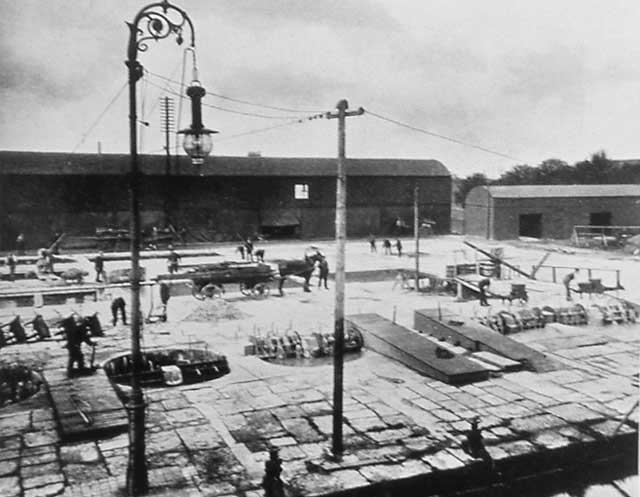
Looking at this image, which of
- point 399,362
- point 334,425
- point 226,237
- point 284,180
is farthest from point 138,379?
point 284,180

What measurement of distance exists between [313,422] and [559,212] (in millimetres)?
21136

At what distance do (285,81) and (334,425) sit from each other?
500 centimetres

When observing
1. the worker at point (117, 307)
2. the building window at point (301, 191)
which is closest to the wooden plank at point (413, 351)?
the worker at point (117, 307)

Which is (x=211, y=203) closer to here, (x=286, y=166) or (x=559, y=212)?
(x=286, y=166)

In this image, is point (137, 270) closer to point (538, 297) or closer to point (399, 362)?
point (399, 362)

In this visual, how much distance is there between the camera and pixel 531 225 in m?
28.6

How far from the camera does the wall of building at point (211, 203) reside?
76.1 ft

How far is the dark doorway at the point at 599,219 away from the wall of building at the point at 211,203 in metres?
7.69

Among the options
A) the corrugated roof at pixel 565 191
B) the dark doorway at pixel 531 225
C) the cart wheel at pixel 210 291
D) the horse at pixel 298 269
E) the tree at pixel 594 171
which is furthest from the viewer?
the dark doorway at pixel 531 225

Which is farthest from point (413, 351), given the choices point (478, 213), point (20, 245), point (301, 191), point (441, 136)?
point (478, 213)

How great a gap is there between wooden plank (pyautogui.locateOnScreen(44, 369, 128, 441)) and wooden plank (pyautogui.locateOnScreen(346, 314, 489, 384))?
4.77 m

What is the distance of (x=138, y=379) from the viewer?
645 centimetres

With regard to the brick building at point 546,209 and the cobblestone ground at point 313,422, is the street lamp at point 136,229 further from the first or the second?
the brick building at point 546,209

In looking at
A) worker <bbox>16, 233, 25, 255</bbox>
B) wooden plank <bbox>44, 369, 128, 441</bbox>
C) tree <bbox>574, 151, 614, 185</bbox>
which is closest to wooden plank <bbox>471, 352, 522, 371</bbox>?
wooden plank <bbox>44, 369, 128, 441</bbox>
